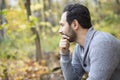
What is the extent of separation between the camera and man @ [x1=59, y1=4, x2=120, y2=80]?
341 cm

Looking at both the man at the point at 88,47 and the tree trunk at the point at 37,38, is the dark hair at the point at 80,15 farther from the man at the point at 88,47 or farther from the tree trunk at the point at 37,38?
the tree trunk at the point at 37,38

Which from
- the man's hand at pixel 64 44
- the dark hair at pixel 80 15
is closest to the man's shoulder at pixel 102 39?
the dark hair at pixel 80 15

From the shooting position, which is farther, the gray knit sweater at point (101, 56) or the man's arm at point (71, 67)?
the man's arm at point (71, 67)

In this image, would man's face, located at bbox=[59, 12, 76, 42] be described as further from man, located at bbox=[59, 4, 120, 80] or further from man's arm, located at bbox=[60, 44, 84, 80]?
man's arm, located at bbox=[60, 44, 84, 80]

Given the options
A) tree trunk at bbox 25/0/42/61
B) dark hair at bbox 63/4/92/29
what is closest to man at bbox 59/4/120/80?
dark hair at bbox 63/4/92/29

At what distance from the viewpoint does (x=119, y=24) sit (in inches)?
739

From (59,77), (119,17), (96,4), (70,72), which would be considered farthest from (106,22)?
(70,72)

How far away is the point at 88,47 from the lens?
3.62 metres

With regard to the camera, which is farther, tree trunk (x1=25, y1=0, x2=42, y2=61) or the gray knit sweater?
tree trunk (x1=25, y1=0, x2=42, y2=61)

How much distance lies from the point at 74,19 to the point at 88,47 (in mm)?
329

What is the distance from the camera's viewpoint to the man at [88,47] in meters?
Answer: 3.41

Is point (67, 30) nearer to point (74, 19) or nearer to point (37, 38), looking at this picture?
point (74, 19)

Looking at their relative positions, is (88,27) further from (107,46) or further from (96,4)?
(96,4)

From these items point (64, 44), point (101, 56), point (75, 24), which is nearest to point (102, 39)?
point (101, 56)
